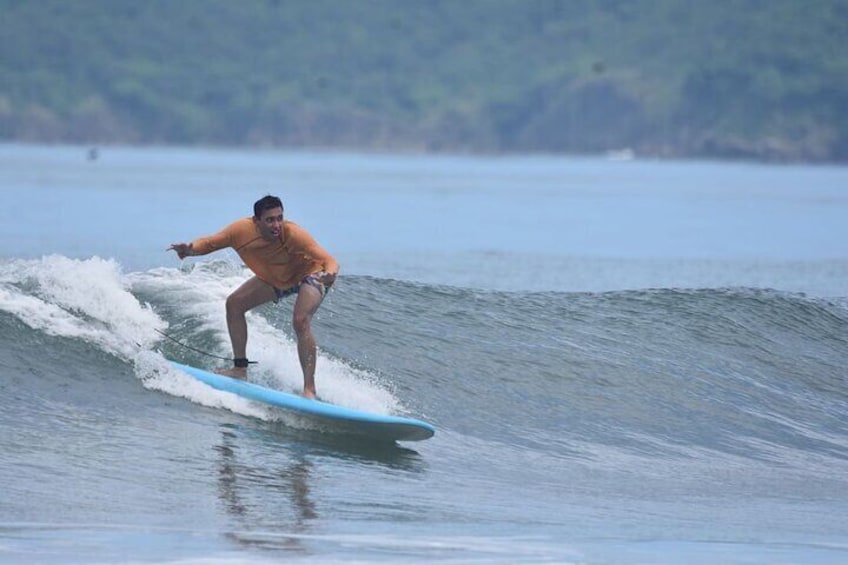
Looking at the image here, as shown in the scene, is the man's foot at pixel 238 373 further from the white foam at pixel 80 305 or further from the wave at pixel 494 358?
the white foam at pixel 80 305

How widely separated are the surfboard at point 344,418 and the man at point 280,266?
146 millimetres

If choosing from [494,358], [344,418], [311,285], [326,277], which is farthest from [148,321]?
[494,358]

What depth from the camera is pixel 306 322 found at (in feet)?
38.9

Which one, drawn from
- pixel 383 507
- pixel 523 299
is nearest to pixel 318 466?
pixel 383 507

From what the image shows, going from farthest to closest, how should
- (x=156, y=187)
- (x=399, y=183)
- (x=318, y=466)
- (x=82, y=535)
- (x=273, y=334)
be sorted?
(x=399, y=183) < (x=156, y=187) < (x=273, y=334) < (x=318, y=466) < (x=82, y=535)

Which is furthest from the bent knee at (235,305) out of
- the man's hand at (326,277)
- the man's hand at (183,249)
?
the man's hand at (183,249)

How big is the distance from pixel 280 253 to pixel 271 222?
0.35 m

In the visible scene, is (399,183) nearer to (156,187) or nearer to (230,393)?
(156,187)

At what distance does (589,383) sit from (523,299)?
346 cm

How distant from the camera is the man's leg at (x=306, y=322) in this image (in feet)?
38.8

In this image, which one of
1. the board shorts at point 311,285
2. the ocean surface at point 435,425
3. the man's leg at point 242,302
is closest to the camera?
the ocean surface at point 435,425

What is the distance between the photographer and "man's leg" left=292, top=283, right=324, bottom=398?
11.8 m

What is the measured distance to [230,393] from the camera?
12.5 m

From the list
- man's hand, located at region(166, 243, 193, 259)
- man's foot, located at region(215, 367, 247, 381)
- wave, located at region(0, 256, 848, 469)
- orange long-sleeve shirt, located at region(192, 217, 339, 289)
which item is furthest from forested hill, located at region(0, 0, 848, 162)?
man's hand, located at region(166, 243, 193, 259)
